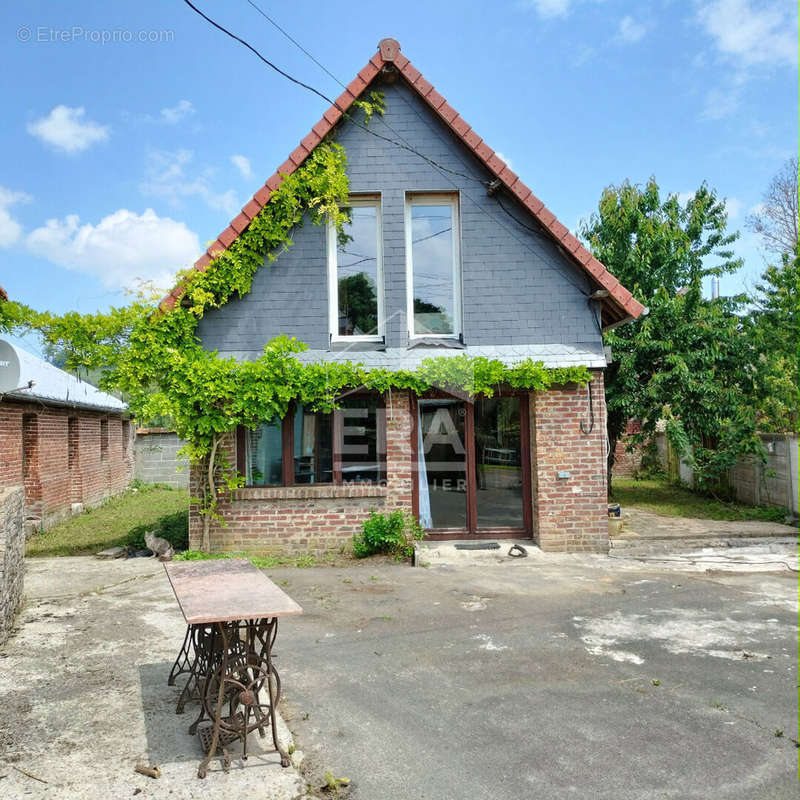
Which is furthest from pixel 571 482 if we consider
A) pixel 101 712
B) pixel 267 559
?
pixel 101 712

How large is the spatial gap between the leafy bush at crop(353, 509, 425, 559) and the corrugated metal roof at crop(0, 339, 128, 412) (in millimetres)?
5486

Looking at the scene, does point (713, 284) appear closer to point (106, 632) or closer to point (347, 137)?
point (347, 137)

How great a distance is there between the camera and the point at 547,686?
493cm

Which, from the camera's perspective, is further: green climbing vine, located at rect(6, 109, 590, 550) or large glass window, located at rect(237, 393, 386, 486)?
large glass window, located at rect(237, 393, 386, 486)

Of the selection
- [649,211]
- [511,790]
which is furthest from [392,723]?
[649,211]

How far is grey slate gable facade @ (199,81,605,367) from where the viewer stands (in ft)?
31.7

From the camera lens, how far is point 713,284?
1464cm

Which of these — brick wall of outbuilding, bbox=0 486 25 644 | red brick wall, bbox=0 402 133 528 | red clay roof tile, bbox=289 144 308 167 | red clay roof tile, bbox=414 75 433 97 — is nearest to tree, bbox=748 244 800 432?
red clay roof tile, bbox=414 75 433 97

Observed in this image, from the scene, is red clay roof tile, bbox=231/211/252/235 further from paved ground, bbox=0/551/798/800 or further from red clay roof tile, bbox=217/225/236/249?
paved ground, bbox=0/551/798/800

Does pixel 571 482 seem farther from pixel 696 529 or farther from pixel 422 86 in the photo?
pixel 422 86

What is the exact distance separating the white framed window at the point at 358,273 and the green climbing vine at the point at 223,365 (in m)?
0.48

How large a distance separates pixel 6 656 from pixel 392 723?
3589 millimetres

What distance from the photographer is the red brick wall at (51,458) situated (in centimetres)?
1220

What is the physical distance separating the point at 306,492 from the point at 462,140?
564 centimetres
